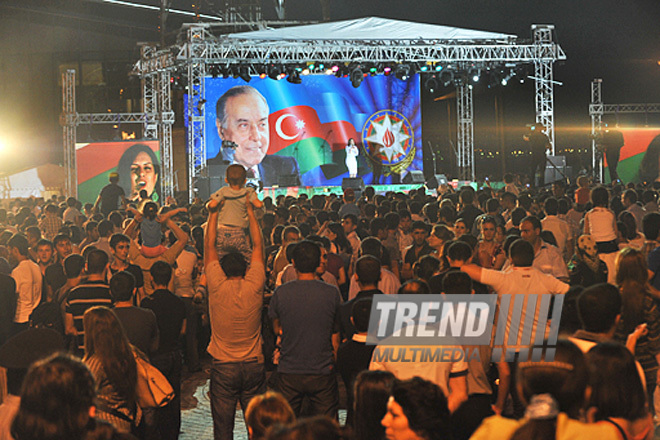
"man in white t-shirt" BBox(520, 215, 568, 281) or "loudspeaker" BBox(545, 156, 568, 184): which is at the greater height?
"loudspeaker" BBox(545, 156, 568, 184)

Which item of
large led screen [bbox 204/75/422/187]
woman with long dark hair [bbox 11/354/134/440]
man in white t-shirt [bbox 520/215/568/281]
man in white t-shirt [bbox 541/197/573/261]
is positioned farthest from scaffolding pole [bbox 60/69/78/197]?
woman with long dark hair [bbox 11/354/134/440]

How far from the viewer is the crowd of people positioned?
8.73 feet

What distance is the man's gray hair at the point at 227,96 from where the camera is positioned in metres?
24.9

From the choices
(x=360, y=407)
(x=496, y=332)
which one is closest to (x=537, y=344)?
(x=496, y=332)

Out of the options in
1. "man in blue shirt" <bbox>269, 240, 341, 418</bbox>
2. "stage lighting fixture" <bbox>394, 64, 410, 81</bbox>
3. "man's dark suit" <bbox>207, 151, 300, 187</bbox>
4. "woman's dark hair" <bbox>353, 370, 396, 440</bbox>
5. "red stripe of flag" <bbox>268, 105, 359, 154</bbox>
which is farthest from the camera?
"red stripe of flag" <bbox>268, 105, 359, 154</bbox>

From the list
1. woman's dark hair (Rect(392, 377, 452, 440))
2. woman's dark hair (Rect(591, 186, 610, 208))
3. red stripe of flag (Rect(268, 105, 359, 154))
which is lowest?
woman's dark hair (Rect(392, 377, 452, 440))

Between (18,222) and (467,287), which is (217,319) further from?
(18,222)

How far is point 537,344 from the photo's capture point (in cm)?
450

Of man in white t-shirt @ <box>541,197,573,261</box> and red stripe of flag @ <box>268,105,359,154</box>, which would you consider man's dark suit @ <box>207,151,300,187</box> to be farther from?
man in white t-shirt @ <box>541,197,573,261</box>

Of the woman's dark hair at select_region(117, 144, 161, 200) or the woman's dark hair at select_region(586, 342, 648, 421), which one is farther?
the woman's dark hair at select_region(117, 144, 161, 200)

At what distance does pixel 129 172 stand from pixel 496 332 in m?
18.1

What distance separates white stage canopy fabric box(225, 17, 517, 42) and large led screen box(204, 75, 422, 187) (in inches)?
162

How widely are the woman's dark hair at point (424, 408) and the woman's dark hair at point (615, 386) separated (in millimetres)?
587

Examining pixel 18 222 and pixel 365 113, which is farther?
pixel 365 113
